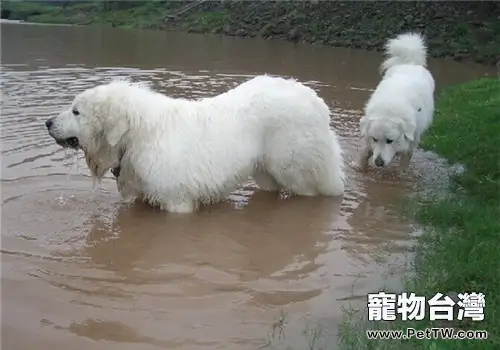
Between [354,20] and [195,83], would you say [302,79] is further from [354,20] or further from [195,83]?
[354,20]

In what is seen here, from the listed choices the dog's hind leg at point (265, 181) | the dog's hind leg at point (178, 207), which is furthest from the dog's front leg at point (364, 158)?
the dog's hind leg at point (178, 207)

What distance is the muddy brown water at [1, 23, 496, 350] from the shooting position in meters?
3.63

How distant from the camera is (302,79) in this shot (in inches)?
632

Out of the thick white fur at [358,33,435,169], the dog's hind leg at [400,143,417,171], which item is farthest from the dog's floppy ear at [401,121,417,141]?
the dog's hind leg at [400,143,417,171]

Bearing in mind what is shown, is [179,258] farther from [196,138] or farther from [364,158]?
[364,158]

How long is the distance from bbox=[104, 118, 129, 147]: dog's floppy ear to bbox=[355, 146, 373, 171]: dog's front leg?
118 inches

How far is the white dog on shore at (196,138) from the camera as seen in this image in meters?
5.54

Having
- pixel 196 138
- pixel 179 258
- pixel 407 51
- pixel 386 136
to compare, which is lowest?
pixel 179 258

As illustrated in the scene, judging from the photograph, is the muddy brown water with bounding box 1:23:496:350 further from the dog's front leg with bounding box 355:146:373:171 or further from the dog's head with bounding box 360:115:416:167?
the dog's head with bounding box 360:115:416:167

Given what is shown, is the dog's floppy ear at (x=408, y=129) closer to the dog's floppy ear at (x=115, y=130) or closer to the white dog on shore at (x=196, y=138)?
the white dog on shore at (x=196, y=138)

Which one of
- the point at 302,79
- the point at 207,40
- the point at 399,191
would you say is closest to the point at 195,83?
the point at 302,79

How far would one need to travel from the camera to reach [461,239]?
4.84 meters

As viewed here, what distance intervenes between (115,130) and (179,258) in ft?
5.02

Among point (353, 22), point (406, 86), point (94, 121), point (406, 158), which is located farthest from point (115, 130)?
point (353, 22)
